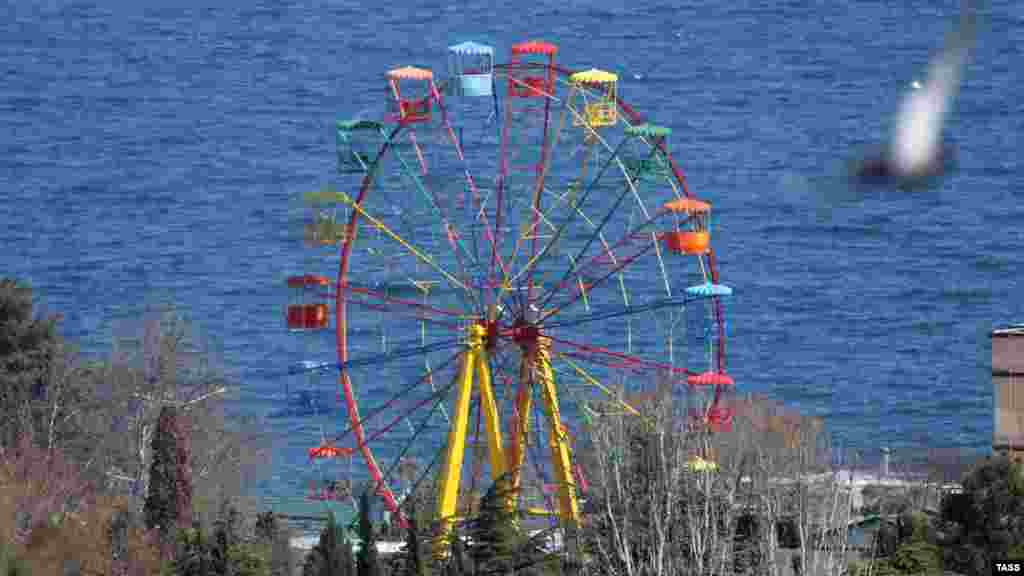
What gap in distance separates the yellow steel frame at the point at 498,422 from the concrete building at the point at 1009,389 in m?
10.1

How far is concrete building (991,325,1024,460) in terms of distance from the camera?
73125 millimetres

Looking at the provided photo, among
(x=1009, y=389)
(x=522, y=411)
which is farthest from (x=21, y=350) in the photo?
(x=1009, y=389)

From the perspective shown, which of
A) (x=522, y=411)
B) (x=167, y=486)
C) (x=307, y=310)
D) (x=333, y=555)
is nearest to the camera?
(x=333, y=555)

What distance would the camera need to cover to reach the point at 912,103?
172 feet

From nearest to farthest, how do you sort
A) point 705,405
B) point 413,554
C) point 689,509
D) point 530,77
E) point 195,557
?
point 689,509
point 413,554
point 195,557
point 705,405
point 530,77

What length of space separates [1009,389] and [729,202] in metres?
92.1

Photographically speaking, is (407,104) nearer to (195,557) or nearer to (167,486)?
(167,486)

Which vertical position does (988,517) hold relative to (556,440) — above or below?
below

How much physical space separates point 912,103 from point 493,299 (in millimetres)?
22522

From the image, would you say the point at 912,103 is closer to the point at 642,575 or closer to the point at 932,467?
the point at 642,575

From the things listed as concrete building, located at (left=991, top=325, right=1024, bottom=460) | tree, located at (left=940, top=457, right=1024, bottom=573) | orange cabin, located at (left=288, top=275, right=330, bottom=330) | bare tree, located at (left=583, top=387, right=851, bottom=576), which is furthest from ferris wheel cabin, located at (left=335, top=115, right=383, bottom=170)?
→ tree, located at (left=940, top=457, right=1024, bottom=573)

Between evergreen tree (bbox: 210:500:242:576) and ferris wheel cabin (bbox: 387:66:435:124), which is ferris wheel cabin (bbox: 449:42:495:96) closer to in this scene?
ferris wheel cabin (bbox: 387:66:435:124)

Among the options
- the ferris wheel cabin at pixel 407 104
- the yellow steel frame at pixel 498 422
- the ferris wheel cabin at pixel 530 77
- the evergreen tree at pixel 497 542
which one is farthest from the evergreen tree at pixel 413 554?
the ferris wheel cabin at pixel 530 77

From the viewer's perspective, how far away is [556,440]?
236 ft
